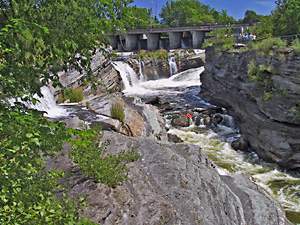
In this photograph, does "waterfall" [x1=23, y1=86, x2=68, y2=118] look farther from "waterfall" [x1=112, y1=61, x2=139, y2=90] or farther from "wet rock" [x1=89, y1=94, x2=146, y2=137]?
"waterfall" [x1=112, y1=61, x2=139, y2=90]

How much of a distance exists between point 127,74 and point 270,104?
17.2m

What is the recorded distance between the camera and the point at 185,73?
3597 centimetres

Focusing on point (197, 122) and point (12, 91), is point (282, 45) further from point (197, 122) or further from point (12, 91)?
point (12, 91)

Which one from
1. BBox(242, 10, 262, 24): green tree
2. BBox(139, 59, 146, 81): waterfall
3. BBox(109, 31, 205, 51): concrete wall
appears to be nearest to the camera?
BBox(139, 59, 146, 81): waterfall

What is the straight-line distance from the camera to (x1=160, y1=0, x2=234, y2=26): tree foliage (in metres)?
Result: 79.6

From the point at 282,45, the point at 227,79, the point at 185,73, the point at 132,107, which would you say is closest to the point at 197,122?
the point at 227,79

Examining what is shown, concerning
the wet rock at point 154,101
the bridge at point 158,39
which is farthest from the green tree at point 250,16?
the wet rock at point 154,101

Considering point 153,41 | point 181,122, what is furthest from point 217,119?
point 153,41

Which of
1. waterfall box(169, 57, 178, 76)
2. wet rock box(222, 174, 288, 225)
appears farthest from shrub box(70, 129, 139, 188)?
waterfall box(169, 57, 178, 76)

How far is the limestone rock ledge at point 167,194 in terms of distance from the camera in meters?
5.34

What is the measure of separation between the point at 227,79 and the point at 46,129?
2152cm

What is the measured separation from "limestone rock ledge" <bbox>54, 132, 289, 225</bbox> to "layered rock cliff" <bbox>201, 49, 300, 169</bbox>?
7426 millimetres

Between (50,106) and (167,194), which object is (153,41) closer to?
(50,106)

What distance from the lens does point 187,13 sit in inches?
3273
